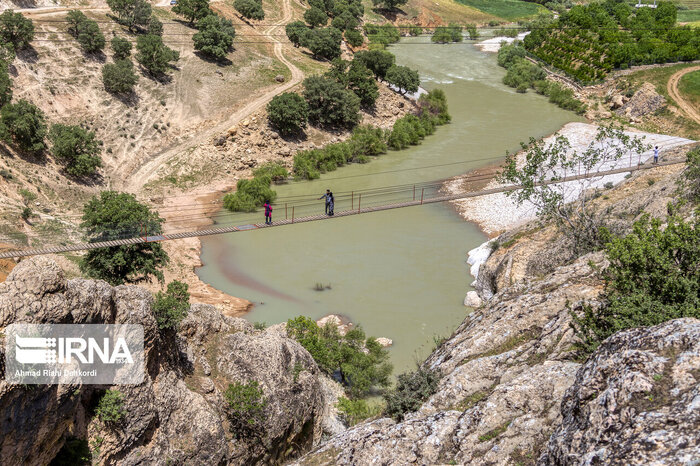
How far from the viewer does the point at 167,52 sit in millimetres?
45281

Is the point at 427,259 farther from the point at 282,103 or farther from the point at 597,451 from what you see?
the point at 597,451

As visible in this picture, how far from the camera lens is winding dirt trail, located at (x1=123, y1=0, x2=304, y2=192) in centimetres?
3856

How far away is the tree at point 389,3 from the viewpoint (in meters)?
83.3

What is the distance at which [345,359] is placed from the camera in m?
22.0

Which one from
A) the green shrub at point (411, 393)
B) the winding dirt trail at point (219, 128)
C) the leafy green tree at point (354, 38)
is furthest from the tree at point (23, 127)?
the leafy green tree at point (354, 38)

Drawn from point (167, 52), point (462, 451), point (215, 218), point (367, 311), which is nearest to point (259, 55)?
point (167, 52)

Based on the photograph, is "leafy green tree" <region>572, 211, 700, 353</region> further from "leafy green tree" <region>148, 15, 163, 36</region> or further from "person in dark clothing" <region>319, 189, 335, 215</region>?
"leafy green tree" <region>148, 15, 163, 36</region>

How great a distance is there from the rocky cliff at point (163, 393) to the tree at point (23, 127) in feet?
75.1

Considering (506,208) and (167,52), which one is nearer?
(506,208)

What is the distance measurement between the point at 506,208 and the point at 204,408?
28210 mm

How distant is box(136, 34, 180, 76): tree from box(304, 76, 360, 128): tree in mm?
10995

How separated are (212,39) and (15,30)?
15009mm

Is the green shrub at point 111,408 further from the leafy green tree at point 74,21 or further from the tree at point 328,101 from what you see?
the leafy green tree at point 74,21

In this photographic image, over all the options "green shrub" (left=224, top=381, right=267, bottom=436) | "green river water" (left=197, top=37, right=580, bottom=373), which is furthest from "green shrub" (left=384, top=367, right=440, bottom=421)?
"green river water" (left=197, top=37, right=580, bottom=373)
